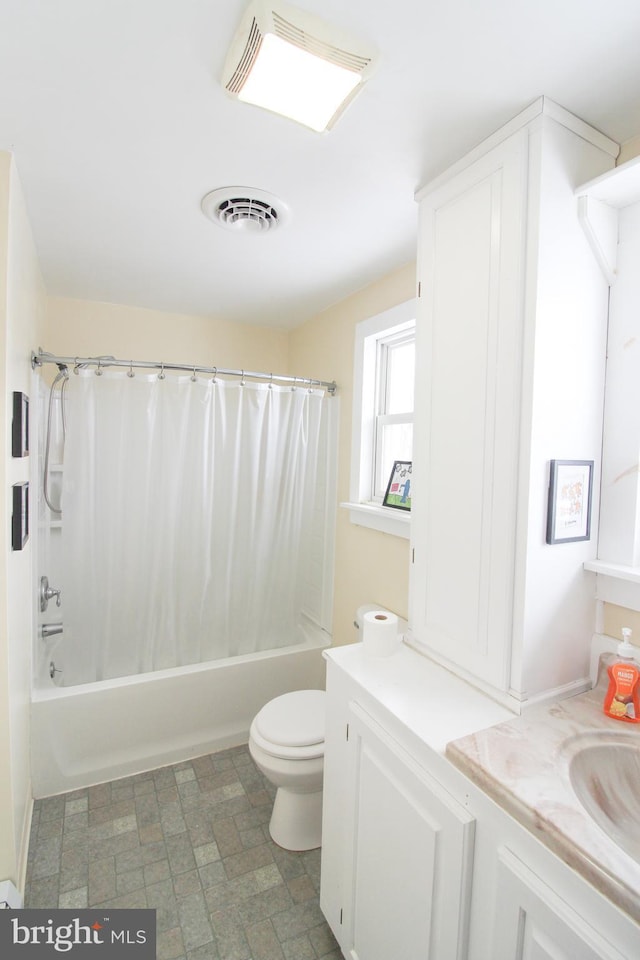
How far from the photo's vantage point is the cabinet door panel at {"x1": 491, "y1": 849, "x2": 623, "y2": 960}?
68 cm

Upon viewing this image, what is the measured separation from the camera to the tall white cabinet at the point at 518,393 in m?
1.11

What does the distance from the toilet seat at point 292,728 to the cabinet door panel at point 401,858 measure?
0.43 metres

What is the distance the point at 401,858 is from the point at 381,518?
4.09 ft

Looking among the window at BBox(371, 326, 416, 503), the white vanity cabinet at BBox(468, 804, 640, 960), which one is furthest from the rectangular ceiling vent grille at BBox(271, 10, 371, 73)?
the white vanity cabinet at BBox(468, 804, 640, 960)

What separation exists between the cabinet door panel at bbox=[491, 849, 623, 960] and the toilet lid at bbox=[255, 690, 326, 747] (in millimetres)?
941

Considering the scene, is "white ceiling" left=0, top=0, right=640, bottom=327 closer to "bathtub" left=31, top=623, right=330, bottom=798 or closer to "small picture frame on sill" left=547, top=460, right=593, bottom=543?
"small picture frame on sill" left=547, top=460, right=593, bottom=543

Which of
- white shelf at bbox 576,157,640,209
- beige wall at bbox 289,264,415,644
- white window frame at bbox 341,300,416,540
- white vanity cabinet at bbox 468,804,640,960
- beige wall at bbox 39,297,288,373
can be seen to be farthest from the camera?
beige wall at bbox 39,297,288,373

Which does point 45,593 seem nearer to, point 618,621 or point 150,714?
point 150,714

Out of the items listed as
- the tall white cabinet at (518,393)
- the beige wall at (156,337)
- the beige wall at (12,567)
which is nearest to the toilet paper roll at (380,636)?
the tall white cabinet at (518,393)

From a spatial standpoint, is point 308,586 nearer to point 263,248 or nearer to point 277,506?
point 277,506

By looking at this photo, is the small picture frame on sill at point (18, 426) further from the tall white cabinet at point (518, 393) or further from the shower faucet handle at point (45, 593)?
the tall white cabinet at point (518, 393)

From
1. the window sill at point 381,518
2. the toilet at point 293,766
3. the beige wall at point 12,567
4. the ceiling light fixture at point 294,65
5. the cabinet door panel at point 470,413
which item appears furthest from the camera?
the window sill at point 381,518

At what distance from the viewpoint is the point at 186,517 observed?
2301mm

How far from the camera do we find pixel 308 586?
8.96 ft
